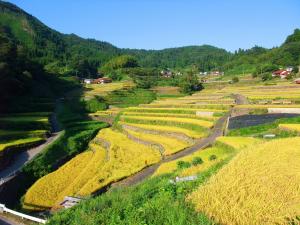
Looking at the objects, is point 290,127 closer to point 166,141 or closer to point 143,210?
point 166,141

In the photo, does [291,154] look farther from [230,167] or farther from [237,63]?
[237,63]

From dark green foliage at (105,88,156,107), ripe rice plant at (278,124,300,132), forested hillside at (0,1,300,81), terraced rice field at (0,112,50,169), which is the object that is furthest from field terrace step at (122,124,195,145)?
forested hillside at (0,1,300,81)

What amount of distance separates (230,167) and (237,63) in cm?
10634

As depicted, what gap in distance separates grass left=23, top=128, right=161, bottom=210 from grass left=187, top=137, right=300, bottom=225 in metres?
9.47

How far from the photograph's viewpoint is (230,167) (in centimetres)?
1016

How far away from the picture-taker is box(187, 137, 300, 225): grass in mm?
7652

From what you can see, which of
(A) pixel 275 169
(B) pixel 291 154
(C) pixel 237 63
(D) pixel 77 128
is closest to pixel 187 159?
(B) pixel 291 154

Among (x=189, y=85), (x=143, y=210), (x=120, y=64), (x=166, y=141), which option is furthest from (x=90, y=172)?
(x=120, y=64)

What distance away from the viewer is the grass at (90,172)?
18172 millimetres

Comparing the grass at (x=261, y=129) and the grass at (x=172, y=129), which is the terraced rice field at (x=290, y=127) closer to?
the grass at (x=261, y=129)

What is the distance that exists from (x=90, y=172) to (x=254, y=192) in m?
14.1

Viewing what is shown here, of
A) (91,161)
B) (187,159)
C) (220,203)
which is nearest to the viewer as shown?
(220,203)

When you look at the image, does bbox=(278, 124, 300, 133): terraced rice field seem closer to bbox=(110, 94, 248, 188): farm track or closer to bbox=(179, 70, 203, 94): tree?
bbox=(110, 94, 248, 188): farm track

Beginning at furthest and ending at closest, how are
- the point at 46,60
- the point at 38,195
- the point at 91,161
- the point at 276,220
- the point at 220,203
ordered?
the point at 46,60, the point at 91,161, the point at 38,195, the point at 220,203, the point at 276,220
